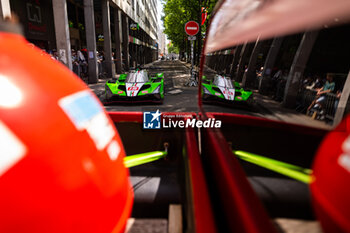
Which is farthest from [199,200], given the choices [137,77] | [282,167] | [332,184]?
[137,77]

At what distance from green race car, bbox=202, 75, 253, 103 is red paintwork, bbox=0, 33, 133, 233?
89 centimetres

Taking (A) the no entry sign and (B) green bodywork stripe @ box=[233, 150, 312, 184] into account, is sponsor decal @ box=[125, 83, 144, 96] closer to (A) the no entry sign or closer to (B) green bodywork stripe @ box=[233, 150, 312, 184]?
(A) the no entry sign

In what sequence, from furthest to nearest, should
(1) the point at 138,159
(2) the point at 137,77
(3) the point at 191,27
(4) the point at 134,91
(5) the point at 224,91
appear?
(3) the point at 191,27, (2) the point at 137,77, (4) the point at 134,91, (1) the point at 138,159, (5) the point at 224,91

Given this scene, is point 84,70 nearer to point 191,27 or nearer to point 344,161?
point 191,27

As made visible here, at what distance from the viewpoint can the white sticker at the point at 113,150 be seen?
88 centimetres

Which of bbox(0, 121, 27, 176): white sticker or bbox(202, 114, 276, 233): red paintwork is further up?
bbox(0, 121, 27, 176): white sticker

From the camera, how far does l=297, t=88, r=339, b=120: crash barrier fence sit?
743 millimetres

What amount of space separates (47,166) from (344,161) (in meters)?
0.79

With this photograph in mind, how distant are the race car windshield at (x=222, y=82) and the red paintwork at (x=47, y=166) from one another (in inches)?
41.8

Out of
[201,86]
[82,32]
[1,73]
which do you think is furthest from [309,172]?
[82,32]

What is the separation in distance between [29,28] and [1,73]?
14.4 meters

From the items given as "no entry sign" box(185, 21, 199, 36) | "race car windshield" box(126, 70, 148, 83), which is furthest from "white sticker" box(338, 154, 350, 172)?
"no entry sign" box(185, 21, 199, 36)

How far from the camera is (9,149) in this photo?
586 mm

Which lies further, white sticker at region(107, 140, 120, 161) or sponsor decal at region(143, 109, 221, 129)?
sponsor decal at region(143, 109, 221, 129)
